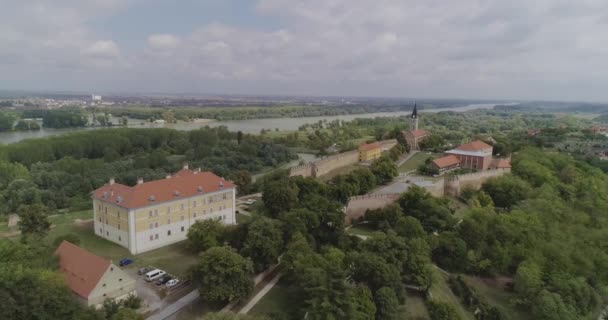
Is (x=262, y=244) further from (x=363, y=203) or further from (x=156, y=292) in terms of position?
(x=363, y=203)

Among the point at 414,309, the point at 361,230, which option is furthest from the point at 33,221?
the point at 414,309

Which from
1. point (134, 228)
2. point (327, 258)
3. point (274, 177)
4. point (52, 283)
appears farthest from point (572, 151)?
point (52, 283)

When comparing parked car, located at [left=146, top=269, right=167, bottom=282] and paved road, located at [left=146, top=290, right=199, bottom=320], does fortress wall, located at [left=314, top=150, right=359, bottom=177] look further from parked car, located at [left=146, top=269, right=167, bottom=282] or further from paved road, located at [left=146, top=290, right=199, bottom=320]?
paved road, located at [left=146, top=290, right=199, bottom=320]

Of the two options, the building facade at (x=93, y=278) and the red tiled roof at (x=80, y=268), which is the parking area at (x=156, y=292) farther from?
the red tiled roof at (x=80, y=268)

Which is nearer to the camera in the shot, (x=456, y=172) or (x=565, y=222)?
(x=565, y=222)

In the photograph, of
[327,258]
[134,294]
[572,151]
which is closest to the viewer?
[134,294]

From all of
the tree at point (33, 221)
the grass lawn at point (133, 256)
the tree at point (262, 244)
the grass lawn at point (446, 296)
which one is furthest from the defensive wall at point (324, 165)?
the tree at point (33, 221)

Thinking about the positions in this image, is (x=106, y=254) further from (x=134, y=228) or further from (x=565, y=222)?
(x=565, y=222)
